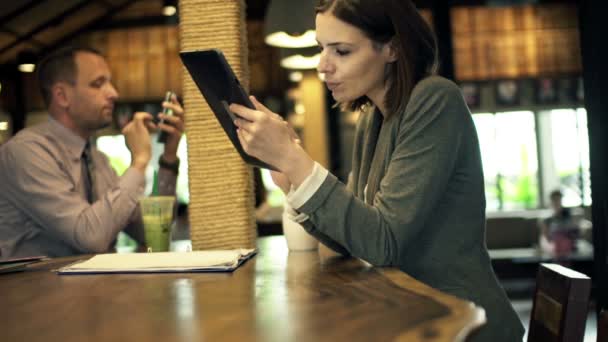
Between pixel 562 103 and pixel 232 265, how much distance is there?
8.72 m

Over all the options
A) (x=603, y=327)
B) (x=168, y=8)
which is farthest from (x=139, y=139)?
(x=168, y=8)

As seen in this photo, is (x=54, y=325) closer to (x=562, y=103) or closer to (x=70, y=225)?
(x=70, y=225)

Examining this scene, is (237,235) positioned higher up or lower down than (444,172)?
lower down

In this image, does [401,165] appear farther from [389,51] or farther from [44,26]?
[44,26]

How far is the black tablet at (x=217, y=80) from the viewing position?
1.28m

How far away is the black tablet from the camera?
1284 mm

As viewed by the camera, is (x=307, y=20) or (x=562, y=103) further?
(x=562, y=103)

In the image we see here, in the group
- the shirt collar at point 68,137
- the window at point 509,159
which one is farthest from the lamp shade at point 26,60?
the shirt collar at point 68,137

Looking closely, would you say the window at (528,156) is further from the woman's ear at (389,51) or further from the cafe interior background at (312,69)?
the woman's ear at (389,51)

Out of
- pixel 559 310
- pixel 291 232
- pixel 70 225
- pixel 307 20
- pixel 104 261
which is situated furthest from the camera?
pixel 307 20

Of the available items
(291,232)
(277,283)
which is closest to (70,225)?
(291,232)

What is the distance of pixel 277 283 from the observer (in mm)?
1157

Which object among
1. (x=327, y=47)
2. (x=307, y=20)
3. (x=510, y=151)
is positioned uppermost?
(x=307, y=20)

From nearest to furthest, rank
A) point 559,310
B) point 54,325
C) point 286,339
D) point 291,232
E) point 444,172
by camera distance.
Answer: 1. point 286,339
2. point 54,325
3. point 559,310
4. point 444,172
5. point 291,232
